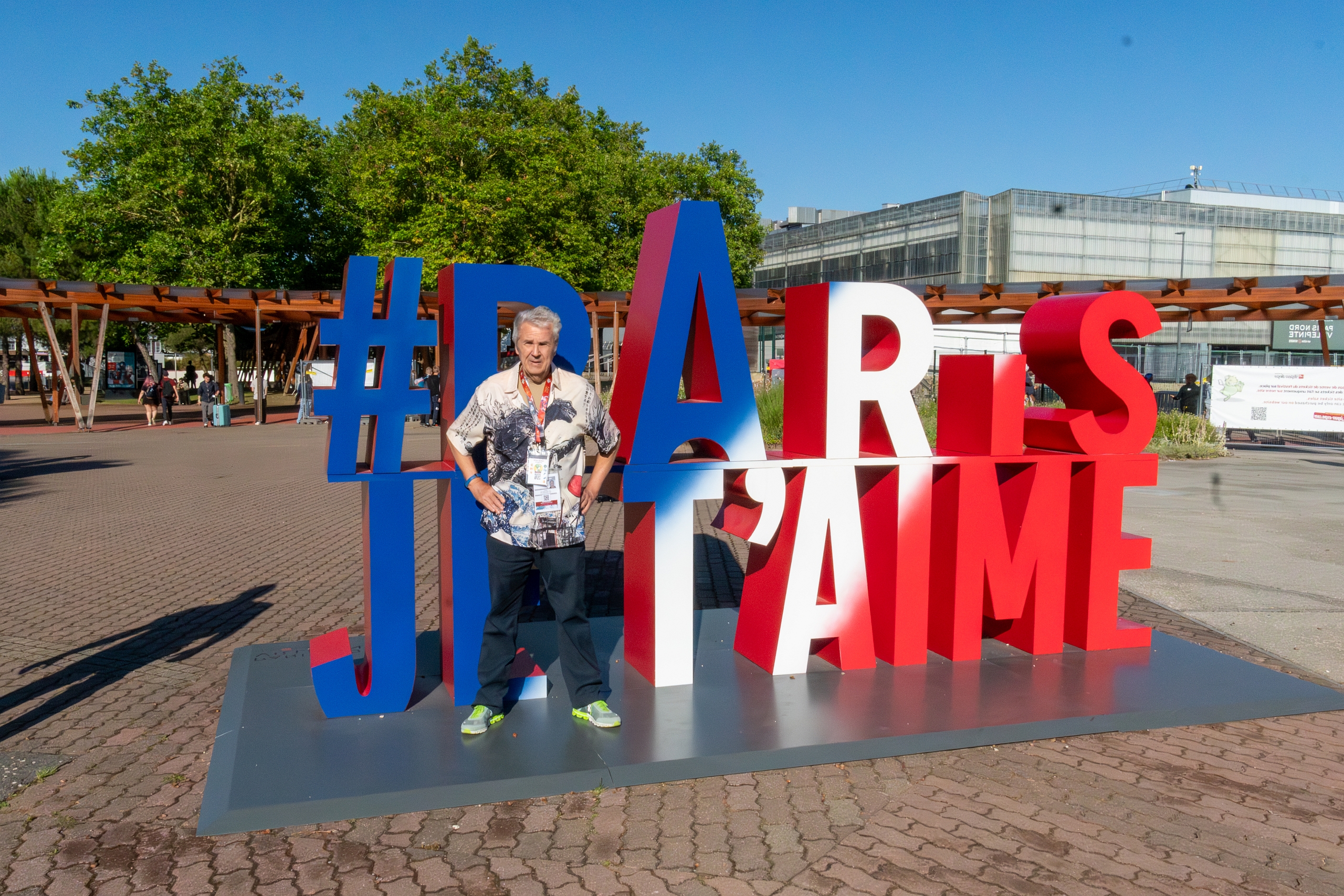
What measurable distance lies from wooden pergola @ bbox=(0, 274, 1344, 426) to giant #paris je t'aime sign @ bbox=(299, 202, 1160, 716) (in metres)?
15.2

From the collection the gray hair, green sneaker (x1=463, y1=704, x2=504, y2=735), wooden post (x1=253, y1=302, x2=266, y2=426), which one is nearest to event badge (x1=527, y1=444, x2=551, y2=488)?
the gray hair

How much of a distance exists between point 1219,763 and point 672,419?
9.21ft

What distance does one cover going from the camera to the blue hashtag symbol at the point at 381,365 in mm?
4293

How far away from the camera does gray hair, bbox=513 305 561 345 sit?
400cm

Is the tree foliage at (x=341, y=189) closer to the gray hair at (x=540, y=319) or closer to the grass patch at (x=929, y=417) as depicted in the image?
the grass patch at (x=929, y=417)

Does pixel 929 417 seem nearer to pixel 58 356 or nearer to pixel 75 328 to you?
pixel 58 356

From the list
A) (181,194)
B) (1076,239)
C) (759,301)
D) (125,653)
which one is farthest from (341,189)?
(1076,239)

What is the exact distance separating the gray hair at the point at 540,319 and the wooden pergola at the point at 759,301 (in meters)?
16.8

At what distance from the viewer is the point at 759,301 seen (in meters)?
23.6

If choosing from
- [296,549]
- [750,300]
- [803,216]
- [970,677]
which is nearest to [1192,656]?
[970,677]

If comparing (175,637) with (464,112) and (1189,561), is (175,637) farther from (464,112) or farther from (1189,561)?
(464,112)

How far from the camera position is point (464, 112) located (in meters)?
34.6

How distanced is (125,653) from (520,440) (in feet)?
10.7

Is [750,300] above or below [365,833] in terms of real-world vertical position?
above
